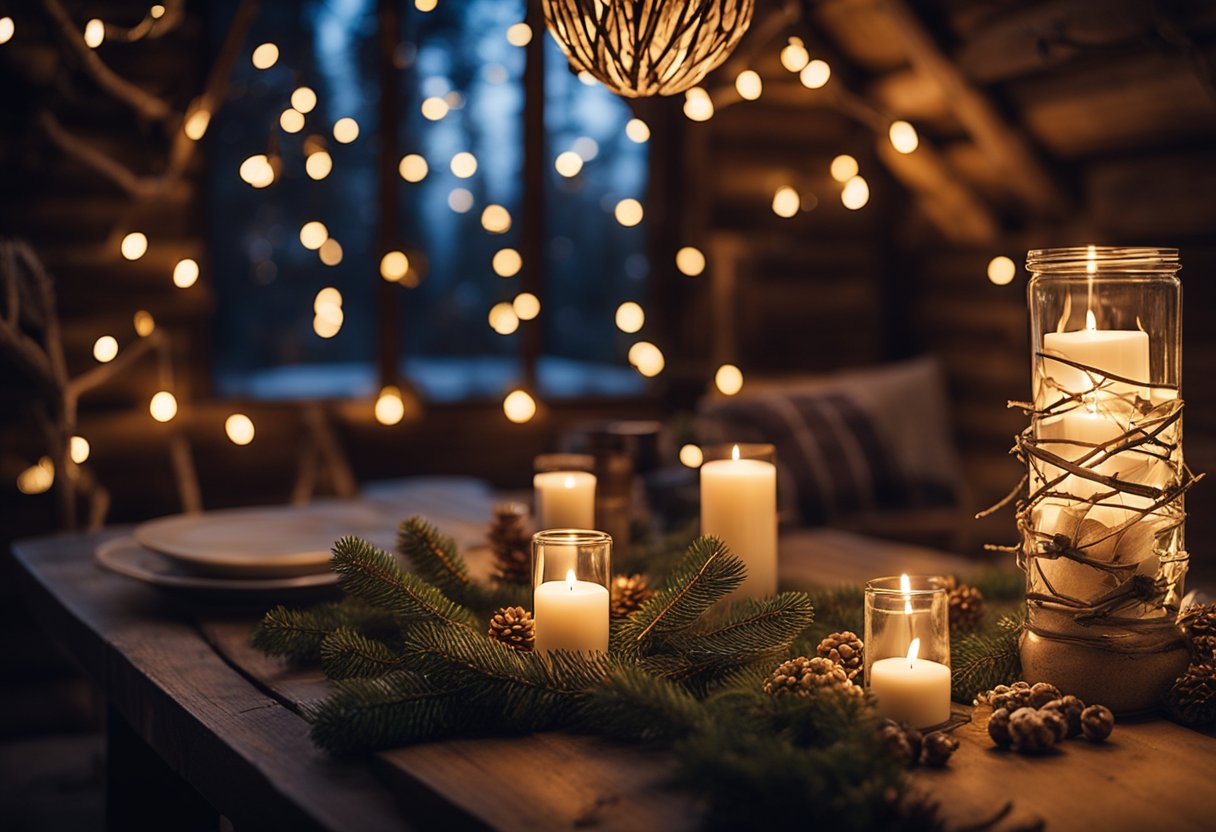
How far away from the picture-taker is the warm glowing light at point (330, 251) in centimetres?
363

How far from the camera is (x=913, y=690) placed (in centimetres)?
105

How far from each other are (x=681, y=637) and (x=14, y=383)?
2444 mm

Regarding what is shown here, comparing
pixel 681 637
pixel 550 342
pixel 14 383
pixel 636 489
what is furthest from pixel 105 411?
pixel 681 637

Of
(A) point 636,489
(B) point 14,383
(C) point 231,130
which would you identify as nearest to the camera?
(A) point 636,489

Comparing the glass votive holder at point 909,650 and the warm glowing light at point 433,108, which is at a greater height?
the warm glowing light at point 433,108

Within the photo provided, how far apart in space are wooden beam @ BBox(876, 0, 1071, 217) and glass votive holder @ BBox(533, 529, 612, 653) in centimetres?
261

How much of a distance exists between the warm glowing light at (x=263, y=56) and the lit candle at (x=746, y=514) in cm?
253

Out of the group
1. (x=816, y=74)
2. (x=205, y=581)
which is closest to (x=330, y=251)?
(x=816, y=74)

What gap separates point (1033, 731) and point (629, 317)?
2.99 m

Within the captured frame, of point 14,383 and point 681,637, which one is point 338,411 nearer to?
point 14,383

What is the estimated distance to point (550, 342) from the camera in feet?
12.8

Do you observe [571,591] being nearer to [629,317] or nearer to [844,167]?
[629,317]

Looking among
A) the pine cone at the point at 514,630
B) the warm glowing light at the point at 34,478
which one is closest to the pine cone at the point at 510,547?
the pine cone at the point at 514,630

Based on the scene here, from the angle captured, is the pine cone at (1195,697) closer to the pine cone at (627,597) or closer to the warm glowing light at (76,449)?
Result: the pine cone at (627,597)
